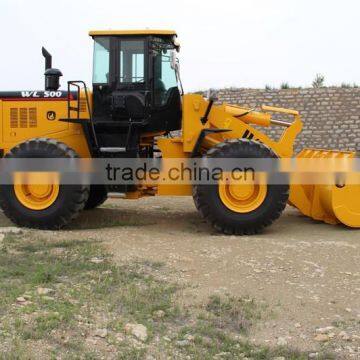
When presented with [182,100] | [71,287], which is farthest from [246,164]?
[71,287]

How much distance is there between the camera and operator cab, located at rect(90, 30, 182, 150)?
738 cm

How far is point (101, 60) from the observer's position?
744 centimetres

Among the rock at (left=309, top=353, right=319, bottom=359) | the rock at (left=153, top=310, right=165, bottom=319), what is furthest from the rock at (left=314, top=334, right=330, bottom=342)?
the rock at (left=153, top=310, right=165, bottom=319)

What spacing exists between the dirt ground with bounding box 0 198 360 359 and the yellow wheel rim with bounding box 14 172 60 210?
0.51 m

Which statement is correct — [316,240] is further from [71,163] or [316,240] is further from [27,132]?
[27,132]

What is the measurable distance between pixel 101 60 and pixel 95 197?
2.43m

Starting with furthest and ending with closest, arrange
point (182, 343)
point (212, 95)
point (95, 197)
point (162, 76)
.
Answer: point (95, 197), point (162, 76), point (212, 95), point (182, 343)

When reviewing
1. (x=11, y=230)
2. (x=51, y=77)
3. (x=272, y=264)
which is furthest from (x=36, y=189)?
(x=272, y=264)

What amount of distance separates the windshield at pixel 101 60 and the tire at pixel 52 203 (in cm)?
104

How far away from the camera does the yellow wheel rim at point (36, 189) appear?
729cm

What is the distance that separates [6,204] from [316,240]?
4058 millimetres

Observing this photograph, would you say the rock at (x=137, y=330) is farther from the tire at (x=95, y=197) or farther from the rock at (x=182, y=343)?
the tire at (x=95, y=197)

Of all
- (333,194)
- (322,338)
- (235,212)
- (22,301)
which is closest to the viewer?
(322,338)

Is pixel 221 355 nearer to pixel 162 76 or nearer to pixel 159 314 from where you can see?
pixel 159 314
